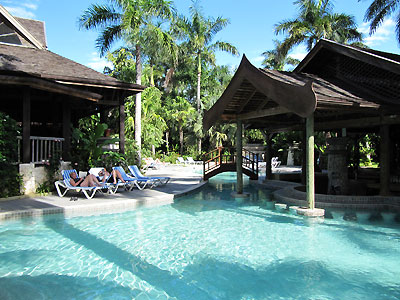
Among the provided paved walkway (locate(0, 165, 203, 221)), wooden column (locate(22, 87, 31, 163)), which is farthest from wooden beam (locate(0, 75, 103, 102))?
paved walkway (locate(0, 165, 203, 221))

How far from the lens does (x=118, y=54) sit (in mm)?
31984

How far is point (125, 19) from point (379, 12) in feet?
55.0

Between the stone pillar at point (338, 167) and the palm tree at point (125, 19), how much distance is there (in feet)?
33.6

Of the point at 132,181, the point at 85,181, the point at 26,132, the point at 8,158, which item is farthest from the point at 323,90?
the point at 8,158

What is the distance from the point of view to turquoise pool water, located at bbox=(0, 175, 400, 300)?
14.6ft

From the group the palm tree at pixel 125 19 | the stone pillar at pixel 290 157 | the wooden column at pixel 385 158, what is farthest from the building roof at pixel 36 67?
the stone pillar at pixel 290 157

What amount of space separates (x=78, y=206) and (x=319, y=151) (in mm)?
21328

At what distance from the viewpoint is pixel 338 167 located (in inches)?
444

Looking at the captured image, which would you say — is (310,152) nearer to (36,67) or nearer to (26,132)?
(26,132)

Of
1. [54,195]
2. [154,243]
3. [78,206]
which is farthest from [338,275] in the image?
[54,195]

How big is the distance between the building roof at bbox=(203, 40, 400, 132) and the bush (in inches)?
252

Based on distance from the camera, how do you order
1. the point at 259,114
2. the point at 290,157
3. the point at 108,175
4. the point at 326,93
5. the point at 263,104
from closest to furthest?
the point at 326,93, the point at 259,114, the point at 263,104, the point at 108,175, the point at 290,157

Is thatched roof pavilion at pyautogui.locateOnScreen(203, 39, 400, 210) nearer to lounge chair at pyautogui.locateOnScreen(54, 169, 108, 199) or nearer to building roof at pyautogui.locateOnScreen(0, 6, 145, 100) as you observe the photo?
lounge chair at pyautogui.locateOnScreen(54, 169, 108, 199)

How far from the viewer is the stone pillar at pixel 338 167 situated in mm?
11219
